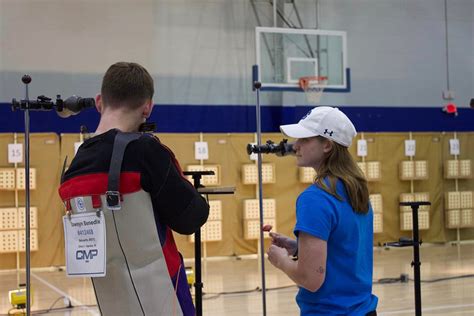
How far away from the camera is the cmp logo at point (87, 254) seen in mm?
1947

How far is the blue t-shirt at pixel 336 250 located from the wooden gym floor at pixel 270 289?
4261mm

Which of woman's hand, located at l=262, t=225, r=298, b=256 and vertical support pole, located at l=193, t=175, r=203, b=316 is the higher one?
woman's hand, located at l=262, t=225, r=298, b=256

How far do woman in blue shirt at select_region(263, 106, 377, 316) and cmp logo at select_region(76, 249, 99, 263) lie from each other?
615 millimetres

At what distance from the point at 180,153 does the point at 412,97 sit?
211 inches

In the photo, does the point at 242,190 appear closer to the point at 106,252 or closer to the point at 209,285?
the point at 209,285

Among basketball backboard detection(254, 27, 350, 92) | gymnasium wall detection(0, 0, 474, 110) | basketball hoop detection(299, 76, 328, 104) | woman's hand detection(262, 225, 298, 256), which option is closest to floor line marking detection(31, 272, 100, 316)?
gymnasium wall detection(0, 0, 474, 110)

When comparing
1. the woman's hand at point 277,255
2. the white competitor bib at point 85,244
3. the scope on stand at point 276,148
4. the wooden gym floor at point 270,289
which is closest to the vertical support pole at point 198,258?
the scope on stand at point 276,148

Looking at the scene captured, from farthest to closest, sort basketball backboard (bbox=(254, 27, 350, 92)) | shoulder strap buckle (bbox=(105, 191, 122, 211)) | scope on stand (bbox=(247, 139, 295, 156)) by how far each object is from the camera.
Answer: basketball backboard (bbox=(254, 27, 350, 92)), scope on stand (bbox=(247, 139, 295, 156)), shoulder strap buckle (bbox=(105, 191, 122, 211))

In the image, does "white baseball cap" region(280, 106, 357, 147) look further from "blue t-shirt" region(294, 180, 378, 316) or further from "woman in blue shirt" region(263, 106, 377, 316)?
"blue t-shirt" region(294, 180, 378, 316)

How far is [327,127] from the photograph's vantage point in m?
2.32

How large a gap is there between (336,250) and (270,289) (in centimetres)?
585

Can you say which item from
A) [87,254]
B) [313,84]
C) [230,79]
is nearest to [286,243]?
[87,254]

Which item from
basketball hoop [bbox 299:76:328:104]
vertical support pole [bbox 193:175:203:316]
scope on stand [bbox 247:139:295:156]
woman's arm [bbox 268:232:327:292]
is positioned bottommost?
vertical support pole [bbox 193:175:203:316]

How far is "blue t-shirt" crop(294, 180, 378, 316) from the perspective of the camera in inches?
83.6
